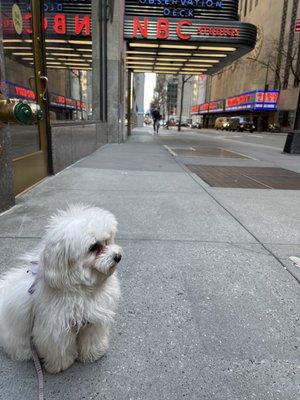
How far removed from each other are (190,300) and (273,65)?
60.0 meters

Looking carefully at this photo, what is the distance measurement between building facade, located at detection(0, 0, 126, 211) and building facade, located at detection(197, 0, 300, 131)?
1587 inches

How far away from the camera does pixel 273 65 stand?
2167 inches

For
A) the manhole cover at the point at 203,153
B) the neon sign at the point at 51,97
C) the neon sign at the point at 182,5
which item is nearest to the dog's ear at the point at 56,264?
the neon sign at the point at 51,97

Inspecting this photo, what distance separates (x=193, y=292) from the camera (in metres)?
2.74

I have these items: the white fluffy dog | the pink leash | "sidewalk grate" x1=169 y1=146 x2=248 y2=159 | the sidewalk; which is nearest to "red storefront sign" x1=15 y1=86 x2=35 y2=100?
the sidewalk

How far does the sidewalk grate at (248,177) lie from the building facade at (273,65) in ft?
141

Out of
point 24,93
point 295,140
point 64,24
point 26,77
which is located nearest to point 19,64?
point 26,77

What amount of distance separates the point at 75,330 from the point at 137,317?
721 millimetres

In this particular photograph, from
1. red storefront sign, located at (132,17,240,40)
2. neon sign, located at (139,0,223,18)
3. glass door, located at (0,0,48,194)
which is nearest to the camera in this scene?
glass door, located at (0,0,48,194)

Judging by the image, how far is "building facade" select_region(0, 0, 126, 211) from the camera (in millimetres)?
4488

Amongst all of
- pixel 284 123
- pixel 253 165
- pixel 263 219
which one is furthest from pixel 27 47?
pixel 284 123

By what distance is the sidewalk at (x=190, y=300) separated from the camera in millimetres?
1842

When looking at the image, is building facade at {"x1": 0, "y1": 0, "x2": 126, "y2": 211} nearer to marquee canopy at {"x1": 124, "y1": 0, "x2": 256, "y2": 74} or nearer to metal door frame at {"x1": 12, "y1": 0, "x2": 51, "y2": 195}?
metal door frame at {"x1": 12, "y1": 0, "x2": 51, "y2": 195}

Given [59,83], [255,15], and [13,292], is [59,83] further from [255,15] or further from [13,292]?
[255,15]
